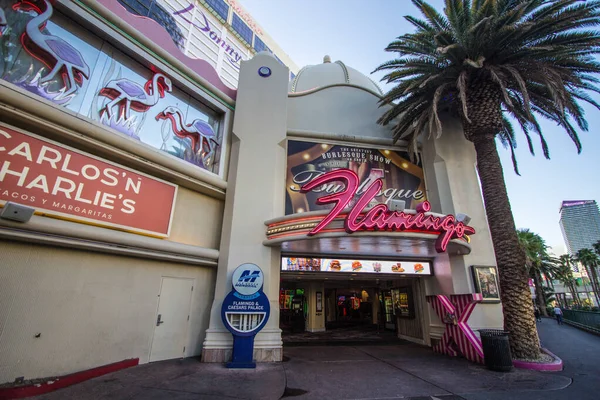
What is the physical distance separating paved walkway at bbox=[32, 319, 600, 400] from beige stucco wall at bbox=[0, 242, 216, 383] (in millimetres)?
891

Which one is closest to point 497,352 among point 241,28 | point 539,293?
point 539,293

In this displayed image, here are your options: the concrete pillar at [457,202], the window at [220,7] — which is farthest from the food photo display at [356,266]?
the window at [220,7]

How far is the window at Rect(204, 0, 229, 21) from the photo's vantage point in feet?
224

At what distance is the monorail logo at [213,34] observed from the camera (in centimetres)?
6247

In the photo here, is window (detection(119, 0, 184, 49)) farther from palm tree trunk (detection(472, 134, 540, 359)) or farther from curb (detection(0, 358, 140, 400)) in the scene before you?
palm tree trunk (detection(472, 134, 540, 359))

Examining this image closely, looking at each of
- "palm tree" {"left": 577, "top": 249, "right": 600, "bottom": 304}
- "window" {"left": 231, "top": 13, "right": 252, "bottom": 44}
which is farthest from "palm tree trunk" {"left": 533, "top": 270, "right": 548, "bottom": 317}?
"window" {"left": 231, "top": 13, "right": 252, "bottom": 44}

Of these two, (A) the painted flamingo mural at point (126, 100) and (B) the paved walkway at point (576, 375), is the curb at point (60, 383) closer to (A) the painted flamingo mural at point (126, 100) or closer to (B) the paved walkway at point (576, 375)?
(A) the painted flamingo mural at point (126, 100)

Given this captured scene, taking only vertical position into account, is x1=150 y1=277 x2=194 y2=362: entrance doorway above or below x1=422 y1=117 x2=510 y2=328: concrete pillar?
below

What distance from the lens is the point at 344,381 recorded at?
7758 millimetres

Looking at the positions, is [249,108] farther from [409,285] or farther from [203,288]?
[409,285]

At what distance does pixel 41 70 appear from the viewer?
8133 mm

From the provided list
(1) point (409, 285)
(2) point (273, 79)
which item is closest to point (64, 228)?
(2) point (273, 79)

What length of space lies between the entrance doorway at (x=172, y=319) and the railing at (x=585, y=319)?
24.8 m

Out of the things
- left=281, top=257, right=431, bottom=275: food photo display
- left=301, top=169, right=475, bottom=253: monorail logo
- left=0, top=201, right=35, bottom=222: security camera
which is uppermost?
left=301, top=169, right=475, bottom=253: monorail logo
